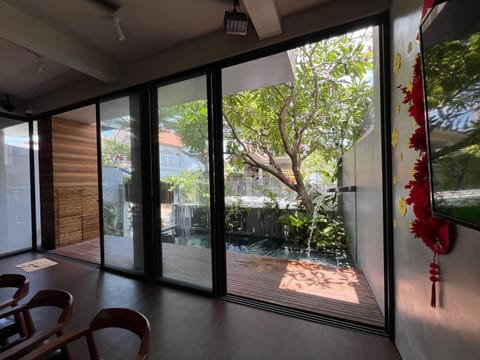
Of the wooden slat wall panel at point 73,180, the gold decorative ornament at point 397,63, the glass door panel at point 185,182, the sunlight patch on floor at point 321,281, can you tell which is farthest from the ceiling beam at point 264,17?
the wooden slat wall panel at point 73,180

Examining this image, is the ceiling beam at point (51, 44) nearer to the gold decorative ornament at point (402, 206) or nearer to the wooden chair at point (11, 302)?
the wooden chair at point (11, 302)

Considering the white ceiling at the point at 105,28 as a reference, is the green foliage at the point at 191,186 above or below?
below

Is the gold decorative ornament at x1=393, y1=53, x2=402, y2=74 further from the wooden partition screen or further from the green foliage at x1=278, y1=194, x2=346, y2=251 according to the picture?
the wooden partition screen

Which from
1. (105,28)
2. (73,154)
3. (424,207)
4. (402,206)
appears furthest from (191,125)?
(73,154)

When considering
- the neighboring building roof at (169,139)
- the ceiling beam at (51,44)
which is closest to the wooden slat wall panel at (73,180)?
the ceiling beam at (51,44)

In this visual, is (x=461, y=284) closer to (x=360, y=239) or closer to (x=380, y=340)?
(x=380, y=340)

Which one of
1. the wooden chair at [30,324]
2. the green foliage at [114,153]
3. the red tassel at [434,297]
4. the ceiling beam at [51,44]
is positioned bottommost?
the wooden chair at [30,324]

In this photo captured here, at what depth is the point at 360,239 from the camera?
3.22m

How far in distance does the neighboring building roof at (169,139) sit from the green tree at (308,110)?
7.28 ft

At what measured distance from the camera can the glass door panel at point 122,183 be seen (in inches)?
124

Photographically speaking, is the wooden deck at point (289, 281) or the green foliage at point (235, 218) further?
the green foliage at point (235, 218)

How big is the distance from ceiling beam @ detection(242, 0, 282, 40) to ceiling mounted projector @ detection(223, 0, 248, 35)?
72 millimetres

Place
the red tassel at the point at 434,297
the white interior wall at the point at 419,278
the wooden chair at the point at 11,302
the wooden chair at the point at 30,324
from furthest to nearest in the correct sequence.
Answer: the wooden chair at the point at 11,302 < the red tassel at the point at 434,297 < the wooden chair at the point at 30,324 < the white interior wall at the point at 419,278

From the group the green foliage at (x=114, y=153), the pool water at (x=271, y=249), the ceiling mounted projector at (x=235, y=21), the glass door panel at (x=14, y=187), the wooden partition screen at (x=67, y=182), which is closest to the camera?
the ceiling mounted projector at (x=235, y=21)
